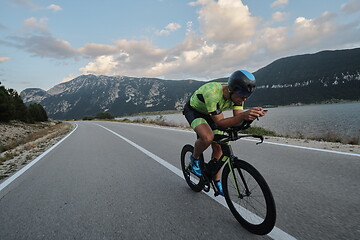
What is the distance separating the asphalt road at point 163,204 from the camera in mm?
2158

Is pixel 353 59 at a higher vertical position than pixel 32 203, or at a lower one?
higher

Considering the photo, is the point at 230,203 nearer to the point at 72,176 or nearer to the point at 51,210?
the point at 51,210

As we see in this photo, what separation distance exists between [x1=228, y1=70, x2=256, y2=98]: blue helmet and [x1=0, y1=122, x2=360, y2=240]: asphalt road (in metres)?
1.50

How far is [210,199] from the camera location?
2938 millimetres

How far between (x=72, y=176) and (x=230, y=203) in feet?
12.6

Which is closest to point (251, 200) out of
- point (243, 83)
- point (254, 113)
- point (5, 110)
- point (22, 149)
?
point (254, 113)

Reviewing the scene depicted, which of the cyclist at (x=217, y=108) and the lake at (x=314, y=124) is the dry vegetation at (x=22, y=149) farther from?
the lake at (x=314, y=124)

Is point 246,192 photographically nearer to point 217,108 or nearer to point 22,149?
point 217,108

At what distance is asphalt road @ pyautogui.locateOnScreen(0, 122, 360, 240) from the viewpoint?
216 centimetres

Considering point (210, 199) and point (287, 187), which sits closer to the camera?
point (210, 199)

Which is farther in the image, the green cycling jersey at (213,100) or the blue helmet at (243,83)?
the green cycling jersey at (213,100)

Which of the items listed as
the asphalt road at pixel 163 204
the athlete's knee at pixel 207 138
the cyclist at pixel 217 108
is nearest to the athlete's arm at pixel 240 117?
the cyclist at pixel 217 108

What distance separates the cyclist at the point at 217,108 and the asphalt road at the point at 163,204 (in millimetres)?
587

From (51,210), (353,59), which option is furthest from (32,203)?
(353,59)
